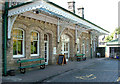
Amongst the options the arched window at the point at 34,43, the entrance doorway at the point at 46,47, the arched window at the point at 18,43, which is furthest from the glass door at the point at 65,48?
the arched window at the point at 18,43

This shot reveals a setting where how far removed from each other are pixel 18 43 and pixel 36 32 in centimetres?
202

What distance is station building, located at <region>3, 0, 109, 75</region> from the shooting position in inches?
339

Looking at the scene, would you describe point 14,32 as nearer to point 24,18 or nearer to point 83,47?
point 24,18

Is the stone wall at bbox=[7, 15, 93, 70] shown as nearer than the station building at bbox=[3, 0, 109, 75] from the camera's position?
No

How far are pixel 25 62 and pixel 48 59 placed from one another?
3396 millimetres

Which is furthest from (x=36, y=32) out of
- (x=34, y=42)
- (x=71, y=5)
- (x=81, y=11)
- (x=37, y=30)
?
(x=81, y=11)

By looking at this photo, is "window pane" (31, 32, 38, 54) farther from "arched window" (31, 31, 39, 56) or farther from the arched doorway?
the arched doorway

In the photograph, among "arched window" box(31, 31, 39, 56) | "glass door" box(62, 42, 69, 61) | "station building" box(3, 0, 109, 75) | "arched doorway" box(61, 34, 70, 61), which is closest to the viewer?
"station building" box(3, 0, 109, 75)

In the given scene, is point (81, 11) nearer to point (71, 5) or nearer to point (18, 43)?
point (71, 5)

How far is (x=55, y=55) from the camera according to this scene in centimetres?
1346

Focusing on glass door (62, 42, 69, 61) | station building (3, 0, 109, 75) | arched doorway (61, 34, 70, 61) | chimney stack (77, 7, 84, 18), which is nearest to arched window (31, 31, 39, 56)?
station building (3, 0, 109, 75)

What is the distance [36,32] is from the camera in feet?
37.7

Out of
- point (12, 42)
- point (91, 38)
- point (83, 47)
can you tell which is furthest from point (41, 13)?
point (91, 38)

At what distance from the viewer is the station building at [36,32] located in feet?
28.2
